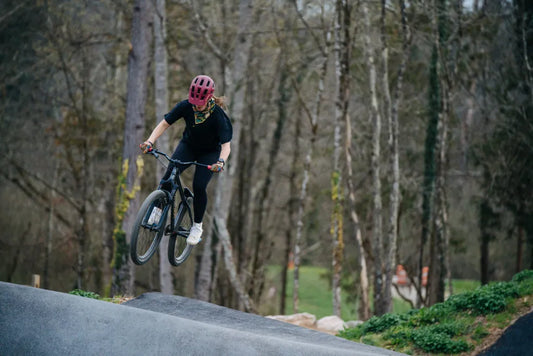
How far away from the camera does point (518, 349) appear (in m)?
7.80

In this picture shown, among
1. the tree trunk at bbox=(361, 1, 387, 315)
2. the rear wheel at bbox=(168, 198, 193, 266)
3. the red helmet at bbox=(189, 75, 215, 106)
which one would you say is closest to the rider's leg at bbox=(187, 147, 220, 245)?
the rear wheel at bbox=(168, 198, 193, 266)

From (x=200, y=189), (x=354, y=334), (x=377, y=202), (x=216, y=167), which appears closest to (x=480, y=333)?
(x=354, y=334)

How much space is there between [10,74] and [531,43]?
1883 centimetres

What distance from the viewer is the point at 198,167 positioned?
25.0 feet

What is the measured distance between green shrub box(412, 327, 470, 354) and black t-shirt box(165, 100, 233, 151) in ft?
14.9

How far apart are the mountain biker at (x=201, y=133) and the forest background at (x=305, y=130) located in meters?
7.72

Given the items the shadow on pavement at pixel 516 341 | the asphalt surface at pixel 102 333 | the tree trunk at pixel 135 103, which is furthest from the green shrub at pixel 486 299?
the tree trunk at pixel 135 103

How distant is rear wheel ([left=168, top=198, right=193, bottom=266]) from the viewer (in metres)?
8.00

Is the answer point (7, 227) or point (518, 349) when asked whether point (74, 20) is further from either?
point (518, 349)

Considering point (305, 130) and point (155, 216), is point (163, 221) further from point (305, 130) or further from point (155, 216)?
point (305, 130)

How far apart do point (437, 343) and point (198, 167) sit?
15.2 feet

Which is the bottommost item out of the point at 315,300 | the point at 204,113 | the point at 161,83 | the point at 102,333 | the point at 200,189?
the point at 315,300

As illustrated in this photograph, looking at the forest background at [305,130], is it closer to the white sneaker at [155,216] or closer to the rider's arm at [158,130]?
the white sneaker at [155,216]

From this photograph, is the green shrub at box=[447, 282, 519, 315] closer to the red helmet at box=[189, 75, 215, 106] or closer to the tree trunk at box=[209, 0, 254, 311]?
the red helmet at box=[189, 75, 215, 106]
